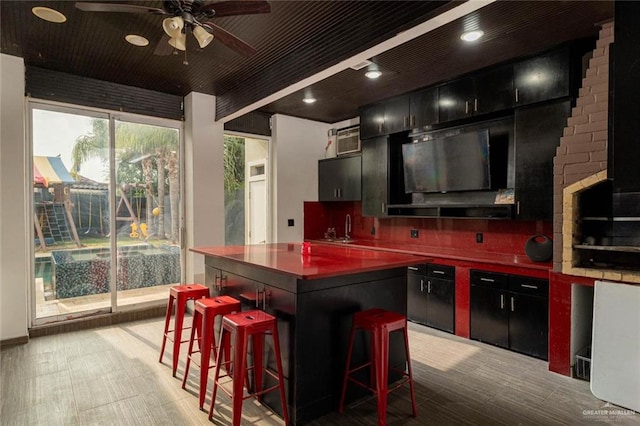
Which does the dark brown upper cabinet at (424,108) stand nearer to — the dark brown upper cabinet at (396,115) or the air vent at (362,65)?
the dark brown upper cabinet at (396,115)

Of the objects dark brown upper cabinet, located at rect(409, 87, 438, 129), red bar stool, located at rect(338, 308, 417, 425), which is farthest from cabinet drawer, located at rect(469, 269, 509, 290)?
dark brown upper cabinet, located at rect(409, 87, 438, 129)

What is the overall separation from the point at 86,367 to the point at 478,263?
3.74 m

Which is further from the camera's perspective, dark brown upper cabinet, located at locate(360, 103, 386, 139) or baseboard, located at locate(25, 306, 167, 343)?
dark brown upper cabinet, located at locate(360, 103, 386, 139)

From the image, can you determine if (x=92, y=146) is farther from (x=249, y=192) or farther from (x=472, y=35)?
(x=472, y=35)

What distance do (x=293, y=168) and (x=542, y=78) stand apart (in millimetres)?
3500

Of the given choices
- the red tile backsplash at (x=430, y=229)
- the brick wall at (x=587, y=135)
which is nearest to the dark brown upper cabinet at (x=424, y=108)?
the red tile backsplash at (x=430, y=229)

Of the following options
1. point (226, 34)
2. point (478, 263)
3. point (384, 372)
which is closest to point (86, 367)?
point (384, 372)

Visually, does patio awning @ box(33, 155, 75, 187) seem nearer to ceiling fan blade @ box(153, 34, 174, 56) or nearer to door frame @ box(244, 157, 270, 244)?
ceiling fan blade @ box(153, 34, 174, 56)

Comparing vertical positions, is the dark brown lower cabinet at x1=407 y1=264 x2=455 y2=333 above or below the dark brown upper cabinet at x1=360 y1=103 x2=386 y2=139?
below

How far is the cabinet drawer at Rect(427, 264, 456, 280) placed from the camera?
3.83 metres

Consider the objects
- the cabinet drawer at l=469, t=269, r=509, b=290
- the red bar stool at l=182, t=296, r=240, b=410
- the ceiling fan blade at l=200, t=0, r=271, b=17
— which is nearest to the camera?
the ceiling fan blade at l=200, t=0, r=271, b=17

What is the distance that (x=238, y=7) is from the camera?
2.16 metres

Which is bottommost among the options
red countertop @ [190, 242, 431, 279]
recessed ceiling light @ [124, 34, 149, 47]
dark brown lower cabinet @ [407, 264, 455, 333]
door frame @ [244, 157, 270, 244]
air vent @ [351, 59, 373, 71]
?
dark brown lower cabinet @ [407, 264, 455, 333]

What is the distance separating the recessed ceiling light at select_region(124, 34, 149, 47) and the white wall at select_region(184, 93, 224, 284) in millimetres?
1414
